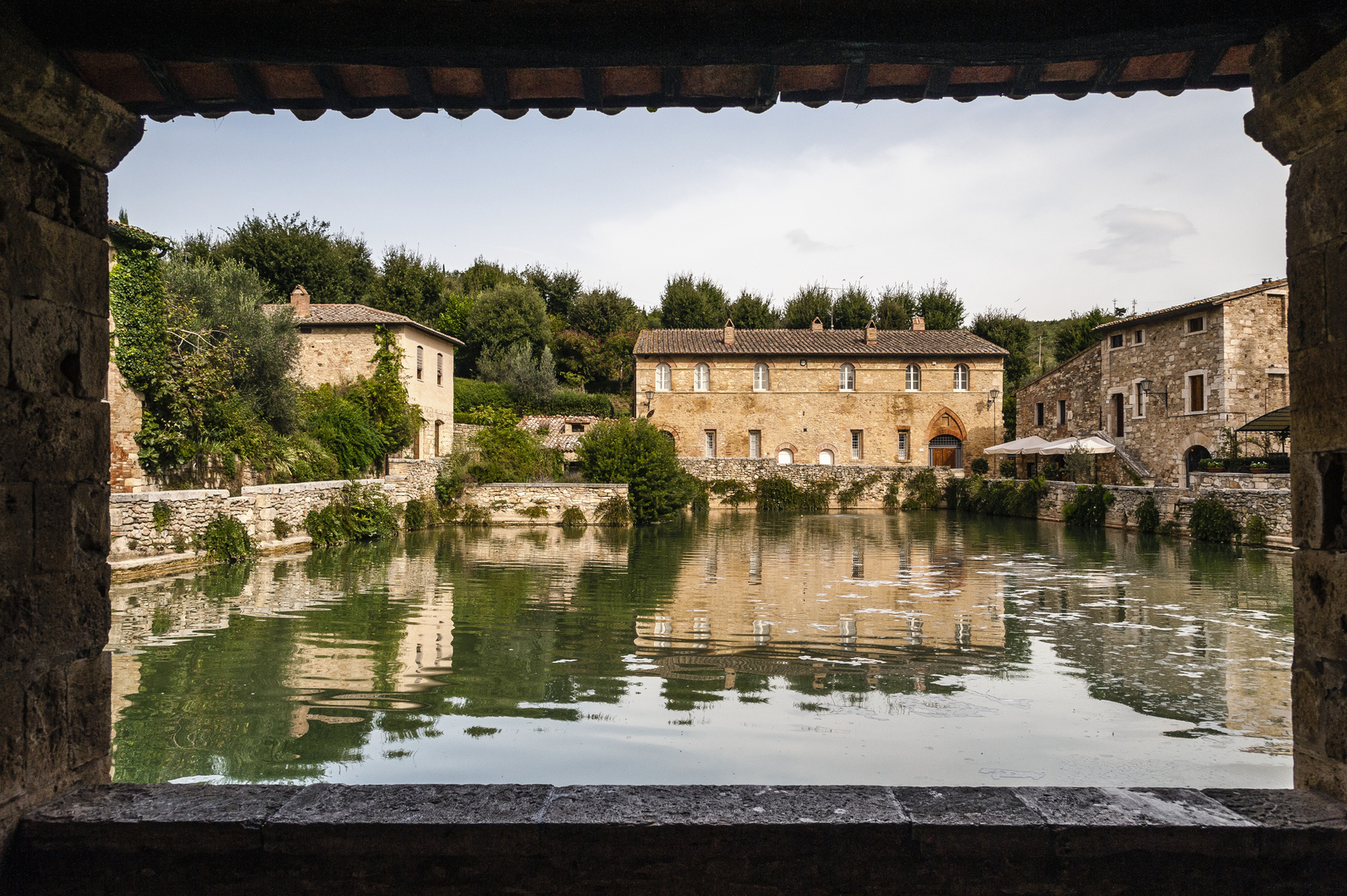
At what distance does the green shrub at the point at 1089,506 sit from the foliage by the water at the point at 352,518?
18109 millimetres

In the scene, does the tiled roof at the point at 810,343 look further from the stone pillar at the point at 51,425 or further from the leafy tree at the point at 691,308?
the stone pillar at the point at 51,425

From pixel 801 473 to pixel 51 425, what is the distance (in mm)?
29917

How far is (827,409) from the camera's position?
120ft

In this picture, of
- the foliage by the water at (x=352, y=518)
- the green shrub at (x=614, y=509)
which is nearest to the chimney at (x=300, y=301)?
the foliage by the water at (x=352, y=518)

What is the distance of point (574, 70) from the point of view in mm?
3141

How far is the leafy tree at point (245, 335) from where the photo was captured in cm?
1906

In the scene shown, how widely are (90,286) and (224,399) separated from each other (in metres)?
15.0

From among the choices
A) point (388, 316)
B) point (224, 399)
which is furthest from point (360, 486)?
point (388, 316)

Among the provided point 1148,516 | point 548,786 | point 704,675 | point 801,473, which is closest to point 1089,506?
point 1148,516

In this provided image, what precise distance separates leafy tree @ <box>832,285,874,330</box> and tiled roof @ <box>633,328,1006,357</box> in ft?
36.5

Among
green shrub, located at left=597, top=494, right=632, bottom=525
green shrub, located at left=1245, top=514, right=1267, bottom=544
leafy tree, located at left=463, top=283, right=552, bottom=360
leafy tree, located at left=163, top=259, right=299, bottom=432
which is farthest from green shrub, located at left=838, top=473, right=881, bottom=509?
leafy tree, located at left=163, top=259, right=299, bottom=432

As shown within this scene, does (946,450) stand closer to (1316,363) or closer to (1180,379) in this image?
(1180,379)

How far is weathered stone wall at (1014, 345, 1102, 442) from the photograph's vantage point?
30.7m

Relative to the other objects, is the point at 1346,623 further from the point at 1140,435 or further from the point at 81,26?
the point at 1140,435
